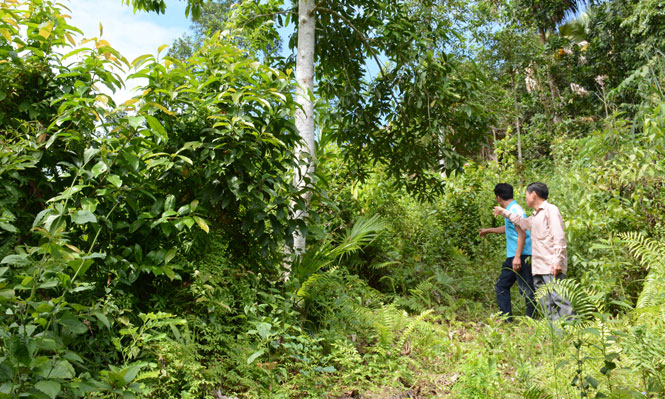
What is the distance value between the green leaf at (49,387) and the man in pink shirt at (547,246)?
13.5 feet

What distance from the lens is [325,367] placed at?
132 inches

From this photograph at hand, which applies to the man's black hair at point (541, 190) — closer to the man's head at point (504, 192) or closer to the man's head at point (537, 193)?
the man's head at point (537, 193)

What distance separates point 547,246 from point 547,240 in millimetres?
62

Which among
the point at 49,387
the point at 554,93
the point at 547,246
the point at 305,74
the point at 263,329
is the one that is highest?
the point at 554,93

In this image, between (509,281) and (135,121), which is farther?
(509,281)

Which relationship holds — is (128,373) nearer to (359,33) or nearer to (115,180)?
(115,180)

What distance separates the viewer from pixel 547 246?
4.64m

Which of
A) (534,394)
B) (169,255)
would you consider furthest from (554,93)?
(169,255)

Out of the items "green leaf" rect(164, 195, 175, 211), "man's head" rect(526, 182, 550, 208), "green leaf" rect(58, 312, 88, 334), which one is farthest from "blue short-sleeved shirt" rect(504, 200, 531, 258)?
"green leaf" rect(58, 312, 88, 334)

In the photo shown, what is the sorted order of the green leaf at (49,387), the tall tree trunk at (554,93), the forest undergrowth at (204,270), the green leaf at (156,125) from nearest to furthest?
the green leaf at (49,387) < the forest undergrowth at (204,270) < the green leaf at (156,125) < the tall tree trunk at (554,93)

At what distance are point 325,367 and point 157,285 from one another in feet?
4.47

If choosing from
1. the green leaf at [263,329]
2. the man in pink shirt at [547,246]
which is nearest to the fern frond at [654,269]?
the man in pink shirt at [547,246]

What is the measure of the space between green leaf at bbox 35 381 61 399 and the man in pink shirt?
410 centimetres

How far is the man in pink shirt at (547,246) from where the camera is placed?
14.9 ft
